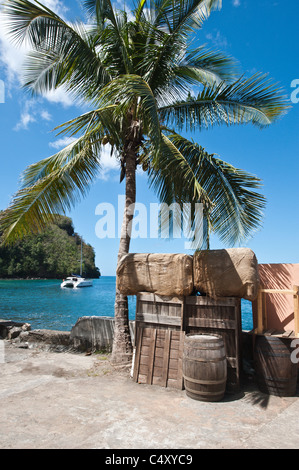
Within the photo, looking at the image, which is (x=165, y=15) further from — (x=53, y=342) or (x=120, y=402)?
(x=53, y=342)

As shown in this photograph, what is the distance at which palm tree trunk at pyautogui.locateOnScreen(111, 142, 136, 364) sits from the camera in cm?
628

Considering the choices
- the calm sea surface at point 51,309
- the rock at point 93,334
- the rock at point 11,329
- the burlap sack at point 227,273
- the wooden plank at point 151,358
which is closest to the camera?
the burlap sack at point 227,273

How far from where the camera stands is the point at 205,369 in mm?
4461

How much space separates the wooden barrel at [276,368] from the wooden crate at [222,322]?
0.38 metres

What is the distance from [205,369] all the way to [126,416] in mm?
1302

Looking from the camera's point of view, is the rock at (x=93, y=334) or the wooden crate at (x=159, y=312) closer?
the wooden crate at (x=159, y=312)

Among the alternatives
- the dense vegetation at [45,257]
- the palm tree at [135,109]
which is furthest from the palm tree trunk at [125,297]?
the dense vegetation at [45,257]

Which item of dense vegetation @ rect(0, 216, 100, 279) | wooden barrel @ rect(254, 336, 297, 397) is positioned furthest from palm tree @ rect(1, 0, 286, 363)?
dense vegetation @ rect(0, 216, 100, 279)

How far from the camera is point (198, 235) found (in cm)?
521

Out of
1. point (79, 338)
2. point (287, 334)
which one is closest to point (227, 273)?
point (287, 334)

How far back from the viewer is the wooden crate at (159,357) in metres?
5.15

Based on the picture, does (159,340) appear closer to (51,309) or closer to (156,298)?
(156,298)

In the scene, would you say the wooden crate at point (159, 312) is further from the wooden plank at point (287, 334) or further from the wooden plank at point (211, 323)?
the wooden plank at point (287, 334)
